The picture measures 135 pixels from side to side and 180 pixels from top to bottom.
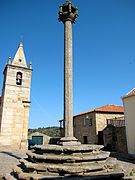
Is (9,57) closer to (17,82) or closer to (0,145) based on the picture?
(17,82)

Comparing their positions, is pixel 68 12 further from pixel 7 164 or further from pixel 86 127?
pixel 86 127

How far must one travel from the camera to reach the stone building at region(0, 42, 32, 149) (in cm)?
1762

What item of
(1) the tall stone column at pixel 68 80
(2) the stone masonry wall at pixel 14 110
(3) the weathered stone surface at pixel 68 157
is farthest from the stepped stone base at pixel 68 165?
(2) the stone masonry wall at pixel 14 110

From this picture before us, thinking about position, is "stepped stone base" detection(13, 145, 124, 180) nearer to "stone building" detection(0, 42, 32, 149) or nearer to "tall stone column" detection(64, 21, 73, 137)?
"tall stone column" detection(64, 21, 73, 137)

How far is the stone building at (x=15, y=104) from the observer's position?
17.6 meters

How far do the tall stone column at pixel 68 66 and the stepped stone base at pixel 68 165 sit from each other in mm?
732

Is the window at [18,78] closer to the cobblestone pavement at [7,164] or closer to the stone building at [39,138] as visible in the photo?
the cobblestone pavement at [7,164]

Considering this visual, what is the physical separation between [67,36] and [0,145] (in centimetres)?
1338

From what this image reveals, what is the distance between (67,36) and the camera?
8.62 metres

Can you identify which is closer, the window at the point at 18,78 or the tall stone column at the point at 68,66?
the tall stone column at the point at 68,66

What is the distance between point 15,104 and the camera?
18812mm

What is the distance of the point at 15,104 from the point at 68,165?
47.0 ft

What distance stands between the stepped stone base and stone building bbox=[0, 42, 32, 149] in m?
11.9

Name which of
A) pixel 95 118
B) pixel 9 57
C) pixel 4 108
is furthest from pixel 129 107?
pixel 9 57
